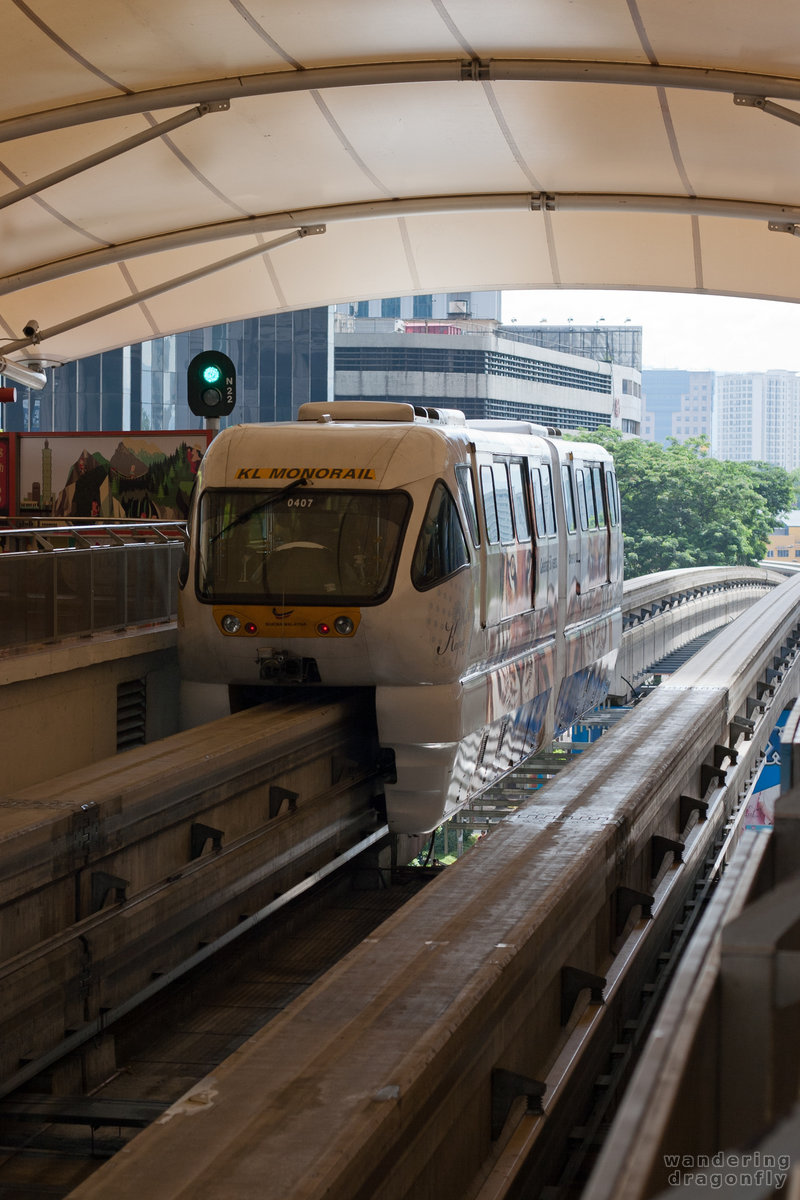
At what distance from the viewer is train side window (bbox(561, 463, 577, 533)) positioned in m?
16.4

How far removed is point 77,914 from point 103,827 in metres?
0.49

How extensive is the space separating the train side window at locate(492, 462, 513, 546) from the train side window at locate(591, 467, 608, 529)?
4.51 meters

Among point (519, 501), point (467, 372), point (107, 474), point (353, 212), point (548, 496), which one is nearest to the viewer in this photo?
point (519, 501)

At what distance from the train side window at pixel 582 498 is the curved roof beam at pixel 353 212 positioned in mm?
4567

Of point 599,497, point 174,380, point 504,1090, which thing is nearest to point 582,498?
point 599,497

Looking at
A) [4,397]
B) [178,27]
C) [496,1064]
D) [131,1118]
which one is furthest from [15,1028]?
[4,397]

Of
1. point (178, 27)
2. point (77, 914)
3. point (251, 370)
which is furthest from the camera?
point (251, 370)

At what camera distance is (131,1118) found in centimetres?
641

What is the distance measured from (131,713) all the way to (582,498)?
256 inches

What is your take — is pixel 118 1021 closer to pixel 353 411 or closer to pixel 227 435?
pixel 227 435

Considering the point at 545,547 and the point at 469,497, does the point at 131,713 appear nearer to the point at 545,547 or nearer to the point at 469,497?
the point at 469,497

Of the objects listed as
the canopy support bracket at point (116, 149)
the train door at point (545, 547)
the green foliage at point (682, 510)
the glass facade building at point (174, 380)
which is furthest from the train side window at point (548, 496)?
the green foliage at point (682, 510)

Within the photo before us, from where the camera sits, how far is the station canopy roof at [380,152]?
14.8 meters

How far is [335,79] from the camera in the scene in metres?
16.0
